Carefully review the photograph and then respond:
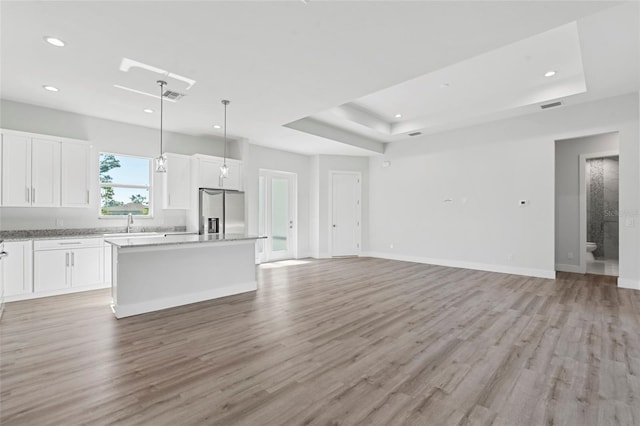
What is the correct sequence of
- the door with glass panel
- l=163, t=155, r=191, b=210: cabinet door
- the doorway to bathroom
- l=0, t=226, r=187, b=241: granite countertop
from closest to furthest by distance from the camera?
l=0, t=226, r=187, b=241: granite countertop < l=163, t=155, r=191, b=210: cabinet door < the door with glass panel < the doorway to bathroom

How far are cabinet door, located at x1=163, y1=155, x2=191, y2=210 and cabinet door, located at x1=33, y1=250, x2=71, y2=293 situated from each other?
1.73 meters

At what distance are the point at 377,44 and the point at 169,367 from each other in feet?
11.2

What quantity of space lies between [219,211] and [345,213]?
359cm

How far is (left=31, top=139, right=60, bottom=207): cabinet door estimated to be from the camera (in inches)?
176

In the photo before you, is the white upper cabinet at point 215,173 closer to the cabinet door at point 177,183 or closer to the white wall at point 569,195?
the cabinet door at point 177,183

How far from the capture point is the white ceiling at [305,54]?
2.54 meters

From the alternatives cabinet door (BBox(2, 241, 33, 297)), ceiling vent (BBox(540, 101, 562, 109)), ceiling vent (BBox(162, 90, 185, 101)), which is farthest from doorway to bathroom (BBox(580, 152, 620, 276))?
cabinet door (BBox(2, 241, 33, 297))

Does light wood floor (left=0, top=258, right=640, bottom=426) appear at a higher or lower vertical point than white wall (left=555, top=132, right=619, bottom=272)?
lower

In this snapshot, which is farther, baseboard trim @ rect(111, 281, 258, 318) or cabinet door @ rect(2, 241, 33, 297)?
cabinet door @ rect(2, 241, 33, 297)

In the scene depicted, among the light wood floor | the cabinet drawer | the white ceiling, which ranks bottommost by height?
the light wood floor

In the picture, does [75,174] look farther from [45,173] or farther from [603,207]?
[603,207]

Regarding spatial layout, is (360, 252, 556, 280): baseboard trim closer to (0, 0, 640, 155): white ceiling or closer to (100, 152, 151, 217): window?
(0, 0, 640, 155): white ceiling

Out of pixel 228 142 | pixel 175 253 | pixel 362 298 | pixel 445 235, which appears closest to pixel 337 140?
pixel 228 142

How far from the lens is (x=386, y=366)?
96.4 inches
